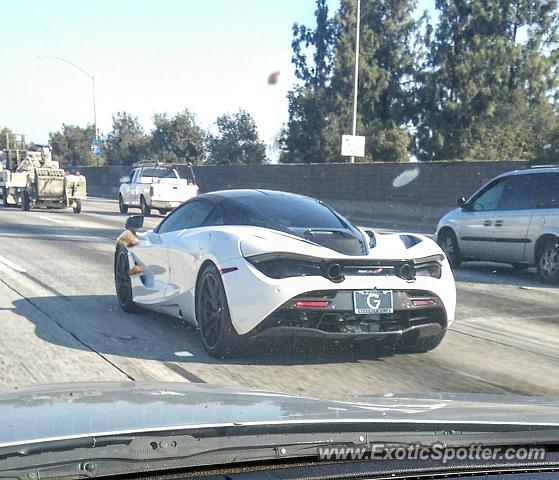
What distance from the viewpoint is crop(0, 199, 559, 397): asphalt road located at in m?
6.36

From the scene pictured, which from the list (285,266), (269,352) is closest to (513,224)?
(269,352)

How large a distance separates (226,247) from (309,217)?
0.95 meters

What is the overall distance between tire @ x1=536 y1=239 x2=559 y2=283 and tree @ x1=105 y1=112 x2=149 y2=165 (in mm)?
60969

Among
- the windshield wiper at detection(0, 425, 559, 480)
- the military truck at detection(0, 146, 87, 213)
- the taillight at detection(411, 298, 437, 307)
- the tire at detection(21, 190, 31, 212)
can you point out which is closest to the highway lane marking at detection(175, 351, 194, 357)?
the taillight at detection(411, 298, 437, 307)

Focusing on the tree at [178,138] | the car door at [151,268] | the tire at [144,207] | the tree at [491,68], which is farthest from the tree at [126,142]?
the car door at [151,268]

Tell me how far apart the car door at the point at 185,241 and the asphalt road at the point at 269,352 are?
577 millimetres

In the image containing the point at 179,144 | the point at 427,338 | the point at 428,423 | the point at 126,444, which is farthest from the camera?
the point at 179,144

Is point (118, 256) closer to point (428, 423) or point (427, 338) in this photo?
point (427, 338)

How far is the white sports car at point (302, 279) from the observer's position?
632cm

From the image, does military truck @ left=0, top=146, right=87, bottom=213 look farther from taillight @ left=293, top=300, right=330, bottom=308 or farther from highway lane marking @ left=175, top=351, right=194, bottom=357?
taillight @ left=293, top=300, right=330, bottom=308

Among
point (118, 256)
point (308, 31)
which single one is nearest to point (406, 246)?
point (118, 256)

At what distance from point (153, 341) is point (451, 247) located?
7.95 meters

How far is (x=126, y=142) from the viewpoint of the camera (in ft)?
273

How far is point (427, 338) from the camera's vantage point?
7.10 m
